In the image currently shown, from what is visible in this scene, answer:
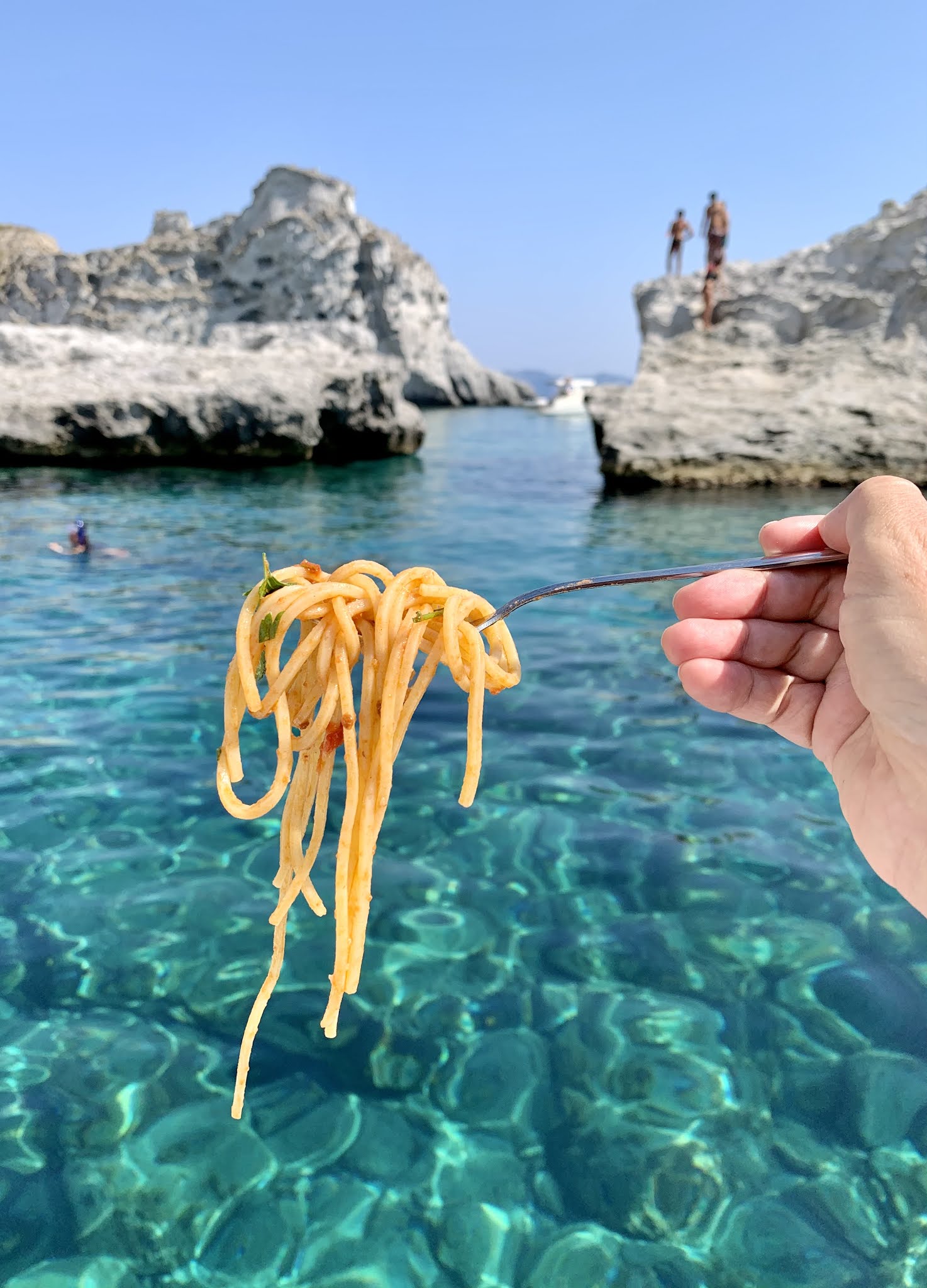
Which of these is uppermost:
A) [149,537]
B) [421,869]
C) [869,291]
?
[869,291]

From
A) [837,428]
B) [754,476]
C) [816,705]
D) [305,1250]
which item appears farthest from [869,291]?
[305,1250]

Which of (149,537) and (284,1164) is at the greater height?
(149,537)

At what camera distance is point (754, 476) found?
18812mm

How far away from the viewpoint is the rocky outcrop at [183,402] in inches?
862

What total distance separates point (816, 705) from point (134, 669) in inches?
267

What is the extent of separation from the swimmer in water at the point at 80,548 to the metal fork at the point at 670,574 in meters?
11.7

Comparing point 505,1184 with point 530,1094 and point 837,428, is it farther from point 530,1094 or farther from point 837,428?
point 837,428

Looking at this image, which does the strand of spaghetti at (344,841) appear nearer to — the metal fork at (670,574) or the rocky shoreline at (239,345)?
the metal fork at (670,574)

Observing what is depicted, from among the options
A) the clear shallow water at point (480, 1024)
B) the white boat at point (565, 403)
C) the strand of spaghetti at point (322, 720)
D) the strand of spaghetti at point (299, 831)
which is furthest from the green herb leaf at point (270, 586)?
the white boat at point (565, 403)

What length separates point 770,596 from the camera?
9.51 ft

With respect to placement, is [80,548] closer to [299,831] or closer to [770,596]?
[299,831]

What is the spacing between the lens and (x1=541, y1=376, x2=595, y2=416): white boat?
5772cm

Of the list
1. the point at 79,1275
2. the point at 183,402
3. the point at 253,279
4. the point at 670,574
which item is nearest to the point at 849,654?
the point at 670,574

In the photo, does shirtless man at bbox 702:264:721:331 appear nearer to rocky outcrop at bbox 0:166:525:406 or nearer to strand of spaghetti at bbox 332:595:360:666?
rocky outcrop at bbox 0:166:525:406
